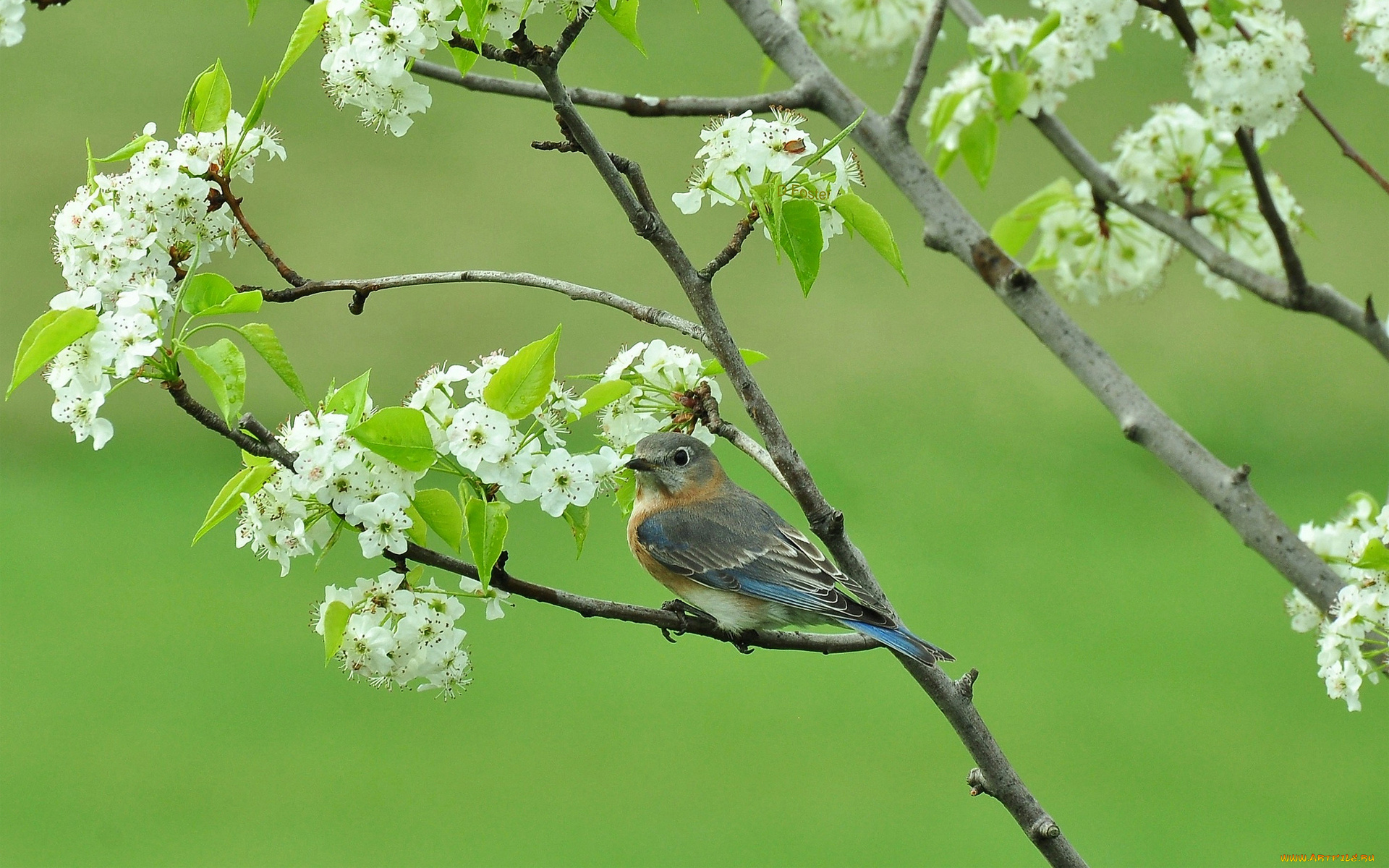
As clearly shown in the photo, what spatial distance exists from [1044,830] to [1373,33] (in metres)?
1.57

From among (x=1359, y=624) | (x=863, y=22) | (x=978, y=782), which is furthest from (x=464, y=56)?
(x=863, y=22)

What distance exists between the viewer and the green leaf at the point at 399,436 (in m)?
1.33

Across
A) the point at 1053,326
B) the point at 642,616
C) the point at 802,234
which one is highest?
the point at 1053,326

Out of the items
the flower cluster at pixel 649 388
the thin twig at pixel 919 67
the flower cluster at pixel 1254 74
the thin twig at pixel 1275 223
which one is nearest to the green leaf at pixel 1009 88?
the thin twig at pixel 919 67

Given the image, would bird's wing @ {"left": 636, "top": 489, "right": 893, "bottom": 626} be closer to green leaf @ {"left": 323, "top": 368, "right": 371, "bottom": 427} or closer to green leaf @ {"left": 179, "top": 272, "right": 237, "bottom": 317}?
green leaf @ {"left": 323, "top": 368, "right": 371, "bottom": 427}

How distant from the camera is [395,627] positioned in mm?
1575

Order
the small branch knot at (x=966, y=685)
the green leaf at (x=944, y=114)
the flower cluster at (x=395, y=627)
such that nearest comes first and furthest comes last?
the flower cluster at (x=395, y=627), the small branch knot at (x=966, y=685), the green leaf at (x=944, y=114)

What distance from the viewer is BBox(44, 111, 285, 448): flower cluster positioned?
4.60 ft

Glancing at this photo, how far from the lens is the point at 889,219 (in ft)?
27.8

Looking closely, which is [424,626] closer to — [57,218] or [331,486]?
[331,486]

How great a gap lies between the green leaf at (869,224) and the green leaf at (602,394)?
0.37 m

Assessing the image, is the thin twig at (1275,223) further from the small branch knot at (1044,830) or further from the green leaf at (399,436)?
the green leaf at (399,436)

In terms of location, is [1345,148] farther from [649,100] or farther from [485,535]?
[485,535]

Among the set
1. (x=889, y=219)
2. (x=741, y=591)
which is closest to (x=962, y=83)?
(x=741, y=591)
